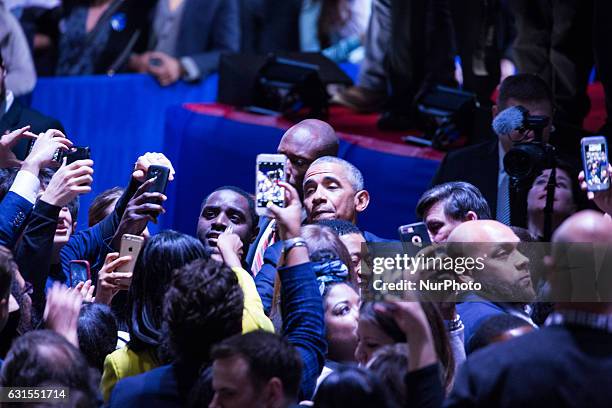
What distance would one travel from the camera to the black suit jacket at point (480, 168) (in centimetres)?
568

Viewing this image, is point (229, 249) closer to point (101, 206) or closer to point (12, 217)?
point (12, 217)

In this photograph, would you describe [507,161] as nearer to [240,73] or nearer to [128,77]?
[240,73]

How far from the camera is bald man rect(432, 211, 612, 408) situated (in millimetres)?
2996

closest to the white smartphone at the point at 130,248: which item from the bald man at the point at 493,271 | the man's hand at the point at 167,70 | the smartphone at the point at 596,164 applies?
the bald man at the point at 493,271

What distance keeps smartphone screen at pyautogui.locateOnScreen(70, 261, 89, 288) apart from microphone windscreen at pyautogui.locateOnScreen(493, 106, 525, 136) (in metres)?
1.65

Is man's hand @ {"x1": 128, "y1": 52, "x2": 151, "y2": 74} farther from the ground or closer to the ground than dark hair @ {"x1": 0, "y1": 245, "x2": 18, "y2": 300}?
farther from the ground

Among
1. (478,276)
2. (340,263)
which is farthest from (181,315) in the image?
(478,276)

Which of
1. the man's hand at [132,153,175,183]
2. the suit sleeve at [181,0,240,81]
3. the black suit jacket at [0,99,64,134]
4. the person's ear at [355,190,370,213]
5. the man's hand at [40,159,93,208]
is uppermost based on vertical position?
the suit sleeve at [181,0,240,81]

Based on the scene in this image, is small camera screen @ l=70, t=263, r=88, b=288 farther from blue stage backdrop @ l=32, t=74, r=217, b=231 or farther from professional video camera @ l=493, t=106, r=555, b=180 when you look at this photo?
blue stage backdrop @ l=32, t=74, r=217, b=231

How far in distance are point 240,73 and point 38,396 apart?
14.6 ft

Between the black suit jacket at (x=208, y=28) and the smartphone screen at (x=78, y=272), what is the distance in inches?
136

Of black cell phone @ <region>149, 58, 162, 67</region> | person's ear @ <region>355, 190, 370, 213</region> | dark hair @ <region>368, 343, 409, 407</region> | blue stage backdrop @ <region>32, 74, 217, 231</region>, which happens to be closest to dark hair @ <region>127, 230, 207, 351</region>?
dark hair @ <region>368, 343, 409, 407</region>

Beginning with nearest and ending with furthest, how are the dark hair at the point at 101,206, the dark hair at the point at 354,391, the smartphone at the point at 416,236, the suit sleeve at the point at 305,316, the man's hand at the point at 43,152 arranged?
the dark hair at the point at 354,391, the suit sleeve at the point at 305,316, the smartphone at the point at 416,236, the man's hand at the point at 43,152, the dark hair at the point at 101,206

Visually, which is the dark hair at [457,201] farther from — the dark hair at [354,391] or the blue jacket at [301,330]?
the dark hair at [354,391]
